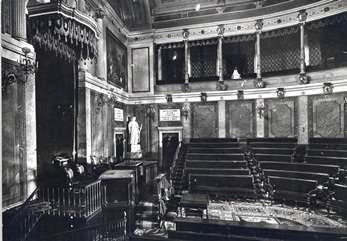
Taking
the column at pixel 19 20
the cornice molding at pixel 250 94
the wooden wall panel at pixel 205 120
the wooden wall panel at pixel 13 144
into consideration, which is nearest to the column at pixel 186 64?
the cornice molding at pixel 250 94

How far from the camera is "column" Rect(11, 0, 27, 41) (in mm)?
4090

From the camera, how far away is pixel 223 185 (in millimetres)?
7570

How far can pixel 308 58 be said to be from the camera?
10352 millimetres

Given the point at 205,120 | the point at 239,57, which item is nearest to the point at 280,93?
the point at 239,57

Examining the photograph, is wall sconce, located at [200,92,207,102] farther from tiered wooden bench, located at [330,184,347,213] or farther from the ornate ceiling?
tiered wooden bench, located at [330,184,347,213]

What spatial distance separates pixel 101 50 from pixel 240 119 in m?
7.09

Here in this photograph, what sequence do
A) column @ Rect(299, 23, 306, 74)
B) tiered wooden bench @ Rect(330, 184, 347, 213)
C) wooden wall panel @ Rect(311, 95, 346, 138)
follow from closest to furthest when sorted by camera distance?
tiered wooden bench @ Rect(330, 184, 347, 213)
wooden wall panel @ Rect(311, 95, 346, 138)
column @ Rect(299, 23, 306, 74)

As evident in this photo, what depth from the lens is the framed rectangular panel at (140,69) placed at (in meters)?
11.8

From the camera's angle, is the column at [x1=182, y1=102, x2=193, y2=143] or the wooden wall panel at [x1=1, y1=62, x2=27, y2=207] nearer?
the wooden wall panel at [x1=1, y1=62, x2=27, y2=207]

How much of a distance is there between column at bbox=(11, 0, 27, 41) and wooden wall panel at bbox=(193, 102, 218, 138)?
333 inches

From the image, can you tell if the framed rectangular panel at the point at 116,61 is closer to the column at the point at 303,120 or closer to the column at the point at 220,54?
the column at the point at 220,54

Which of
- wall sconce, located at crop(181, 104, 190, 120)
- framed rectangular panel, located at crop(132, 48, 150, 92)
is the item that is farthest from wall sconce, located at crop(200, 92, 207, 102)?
framed rectangular panel, located at crop(132, 48, 150, 92)

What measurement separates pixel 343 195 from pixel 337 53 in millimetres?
6330

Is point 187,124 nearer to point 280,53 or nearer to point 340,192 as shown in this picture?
point 280,53
